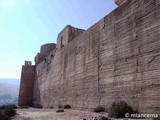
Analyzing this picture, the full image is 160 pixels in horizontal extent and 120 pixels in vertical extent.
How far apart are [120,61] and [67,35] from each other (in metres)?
9.82

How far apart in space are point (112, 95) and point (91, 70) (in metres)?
2.74

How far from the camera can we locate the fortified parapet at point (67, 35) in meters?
18.6

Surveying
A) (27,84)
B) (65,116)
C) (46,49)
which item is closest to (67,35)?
(65,116)

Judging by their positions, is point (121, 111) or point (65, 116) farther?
point (65, 116)

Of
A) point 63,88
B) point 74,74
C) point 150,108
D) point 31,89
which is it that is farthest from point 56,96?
point 31,89

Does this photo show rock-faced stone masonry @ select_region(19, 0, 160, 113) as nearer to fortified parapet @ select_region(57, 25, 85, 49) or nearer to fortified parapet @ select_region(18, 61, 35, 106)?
fortified parapet @ select_region(57, 25, 85, 49)

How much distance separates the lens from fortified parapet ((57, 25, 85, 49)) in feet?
60.9

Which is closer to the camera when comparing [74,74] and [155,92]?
[155,92]

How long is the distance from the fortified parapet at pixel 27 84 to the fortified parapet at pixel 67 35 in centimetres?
1355

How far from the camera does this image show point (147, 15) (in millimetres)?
8344

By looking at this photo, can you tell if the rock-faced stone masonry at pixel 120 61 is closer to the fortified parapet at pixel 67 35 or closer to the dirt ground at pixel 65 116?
the dirt ground at pixel 65 116

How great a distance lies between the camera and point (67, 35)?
735 inches

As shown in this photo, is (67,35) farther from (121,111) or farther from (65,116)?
(121,111)

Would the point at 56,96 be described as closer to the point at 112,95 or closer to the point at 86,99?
the point at 86,99
